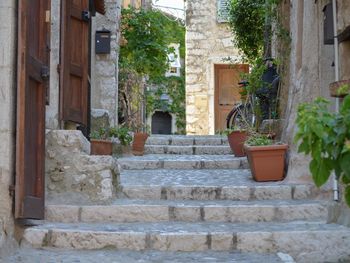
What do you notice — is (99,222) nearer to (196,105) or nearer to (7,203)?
(7,203)

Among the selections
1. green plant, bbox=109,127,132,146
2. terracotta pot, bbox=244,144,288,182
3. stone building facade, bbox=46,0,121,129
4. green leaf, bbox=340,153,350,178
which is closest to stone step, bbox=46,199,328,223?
terracotta pot, bbox=244,144,288,182

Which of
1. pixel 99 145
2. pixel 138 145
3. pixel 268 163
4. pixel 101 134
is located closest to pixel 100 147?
pixel 99 145

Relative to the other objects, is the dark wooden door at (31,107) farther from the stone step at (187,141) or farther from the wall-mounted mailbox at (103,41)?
the stone step at (187,141)

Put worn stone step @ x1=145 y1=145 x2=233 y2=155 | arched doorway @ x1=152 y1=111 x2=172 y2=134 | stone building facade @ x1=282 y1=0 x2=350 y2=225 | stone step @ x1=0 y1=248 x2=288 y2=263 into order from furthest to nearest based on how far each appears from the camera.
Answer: arched doorway @ x1=152 y1=111 x2=172 y2=134
worn stone step @ x1=145 y1=145 x2=233 y2=155
stone building facade @ x1=282 y1=0 x2=350 y2=225
stone step @ x1=0 y1=248 x2=288 y2=263

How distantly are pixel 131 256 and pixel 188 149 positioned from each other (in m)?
4.36

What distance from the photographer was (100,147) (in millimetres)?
7148

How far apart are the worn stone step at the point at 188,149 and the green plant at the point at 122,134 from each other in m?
0.52

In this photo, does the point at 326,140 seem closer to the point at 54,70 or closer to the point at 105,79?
the point at 54,70

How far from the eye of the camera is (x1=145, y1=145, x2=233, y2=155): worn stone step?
27.6 ft

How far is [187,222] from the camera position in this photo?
16.0 feet

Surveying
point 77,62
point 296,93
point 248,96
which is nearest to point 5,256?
point 77,62

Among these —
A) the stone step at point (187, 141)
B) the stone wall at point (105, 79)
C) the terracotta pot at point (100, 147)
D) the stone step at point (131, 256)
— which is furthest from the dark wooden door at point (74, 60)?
the stone step at point (187, 141)

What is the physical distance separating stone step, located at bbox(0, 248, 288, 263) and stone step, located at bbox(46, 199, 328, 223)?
58 cm

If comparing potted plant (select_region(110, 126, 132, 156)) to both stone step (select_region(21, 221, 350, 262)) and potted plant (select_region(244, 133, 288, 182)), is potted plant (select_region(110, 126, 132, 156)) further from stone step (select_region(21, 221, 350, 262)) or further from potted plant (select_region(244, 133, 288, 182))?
stone step (select_region(21, 221, 350, 262))
